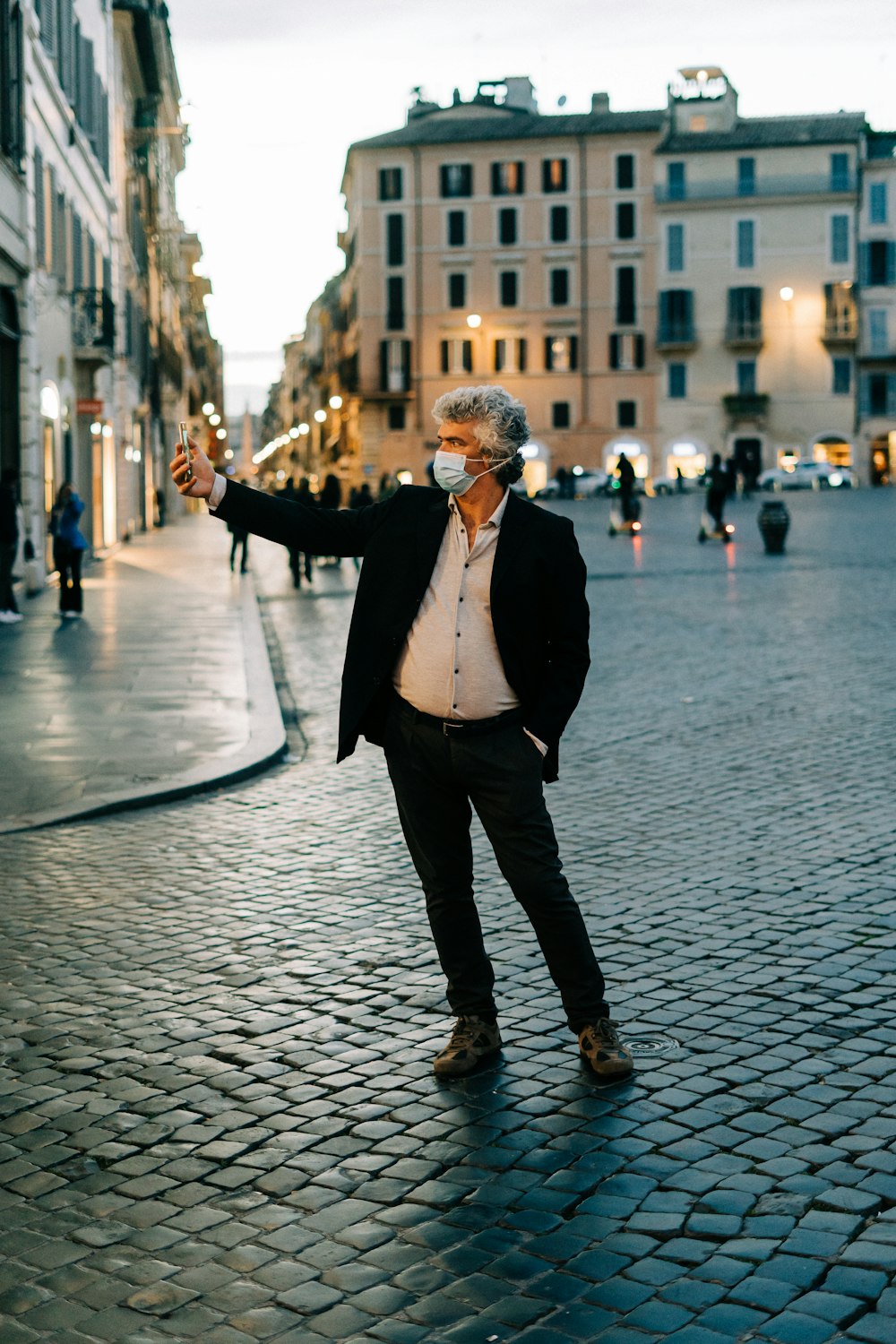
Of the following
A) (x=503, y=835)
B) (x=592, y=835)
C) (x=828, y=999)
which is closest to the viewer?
(x=503, y=835)

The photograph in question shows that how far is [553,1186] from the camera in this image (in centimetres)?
414

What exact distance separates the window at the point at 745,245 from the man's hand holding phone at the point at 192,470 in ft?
252

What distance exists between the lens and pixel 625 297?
7975 centimetres

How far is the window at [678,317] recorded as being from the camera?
78.6 metres

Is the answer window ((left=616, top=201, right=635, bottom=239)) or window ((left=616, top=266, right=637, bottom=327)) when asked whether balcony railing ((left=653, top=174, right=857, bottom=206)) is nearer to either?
window ((left=616, top=201, right=635, bottom=239))

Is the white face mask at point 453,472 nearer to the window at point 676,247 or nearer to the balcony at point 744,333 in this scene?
the balcony at point 744,333

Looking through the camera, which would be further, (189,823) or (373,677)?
(189,823)

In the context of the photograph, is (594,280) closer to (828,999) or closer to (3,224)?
(3,224)

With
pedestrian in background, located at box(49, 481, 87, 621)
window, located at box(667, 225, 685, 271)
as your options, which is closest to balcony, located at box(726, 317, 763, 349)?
window, located at box(667, 225, 685, 271)

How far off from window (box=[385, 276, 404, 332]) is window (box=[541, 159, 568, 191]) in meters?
7.58

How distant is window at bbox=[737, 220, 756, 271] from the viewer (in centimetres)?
7825

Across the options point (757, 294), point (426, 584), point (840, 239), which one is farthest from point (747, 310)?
point (426, 584)

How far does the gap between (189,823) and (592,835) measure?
203 cm

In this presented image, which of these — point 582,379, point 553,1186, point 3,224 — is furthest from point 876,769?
point 582,379
